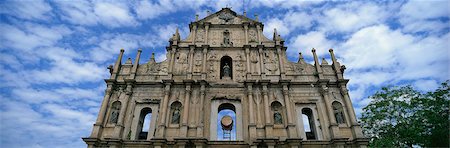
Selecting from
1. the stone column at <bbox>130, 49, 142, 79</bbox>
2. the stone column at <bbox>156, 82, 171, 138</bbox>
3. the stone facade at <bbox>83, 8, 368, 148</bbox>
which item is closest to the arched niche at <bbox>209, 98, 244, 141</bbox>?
the stone facade at <bbox>83, 8, 368, 148</bbox>

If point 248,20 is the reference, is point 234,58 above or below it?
below

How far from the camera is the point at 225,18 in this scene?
68.6 ft

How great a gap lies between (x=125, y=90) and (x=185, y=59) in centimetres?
423

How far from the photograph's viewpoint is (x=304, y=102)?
15.8 m

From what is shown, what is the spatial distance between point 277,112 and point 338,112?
3.44 meters

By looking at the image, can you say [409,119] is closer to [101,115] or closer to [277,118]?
[277,118]

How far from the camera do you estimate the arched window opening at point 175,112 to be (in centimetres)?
1498

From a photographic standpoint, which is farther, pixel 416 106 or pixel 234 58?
pixel 234 58

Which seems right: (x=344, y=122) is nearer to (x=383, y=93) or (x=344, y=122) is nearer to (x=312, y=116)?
(x=312, y=116)

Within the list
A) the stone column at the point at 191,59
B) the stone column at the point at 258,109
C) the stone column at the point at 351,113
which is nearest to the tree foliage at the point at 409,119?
the stone column at the point at 351,113

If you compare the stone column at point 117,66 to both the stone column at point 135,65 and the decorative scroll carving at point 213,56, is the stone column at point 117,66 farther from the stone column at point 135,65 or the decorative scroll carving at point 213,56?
the decorative scroll carving at point 213,56

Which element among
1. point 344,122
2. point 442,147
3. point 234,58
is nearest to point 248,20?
point 234,58

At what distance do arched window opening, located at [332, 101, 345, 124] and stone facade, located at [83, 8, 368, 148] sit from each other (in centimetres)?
5

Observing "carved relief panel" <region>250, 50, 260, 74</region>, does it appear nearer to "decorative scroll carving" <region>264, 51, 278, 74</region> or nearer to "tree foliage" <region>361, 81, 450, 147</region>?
"decorative scroll carving" <region>264, 51, 278, 74</region>
